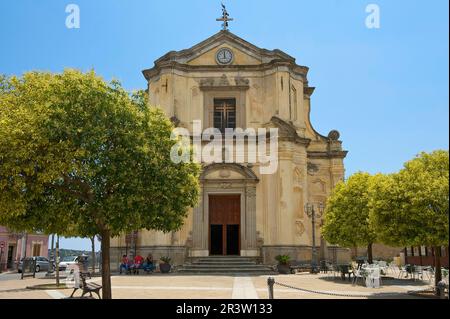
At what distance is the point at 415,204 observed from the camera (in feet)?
48.5

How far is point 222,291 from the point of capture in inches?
643

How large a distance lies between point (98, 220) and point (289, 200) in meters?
17.1

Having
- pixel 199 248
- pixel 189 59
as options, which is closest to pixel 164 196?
pixel 199 248

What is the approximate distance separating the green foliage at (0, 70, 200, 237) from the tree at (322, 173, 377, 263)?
40.7 feet

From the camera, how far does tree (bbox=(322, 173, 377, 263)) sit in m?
23.5

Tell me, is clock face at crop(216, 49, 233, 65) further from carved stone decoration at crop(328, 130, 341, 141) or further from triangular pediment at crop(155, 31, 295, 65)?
carved stone decoration at crop(328, 130, 341, 141)

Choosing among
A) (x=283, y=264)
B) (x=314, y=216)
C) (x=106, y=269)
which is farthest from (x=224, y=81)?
(x=106, y=269)

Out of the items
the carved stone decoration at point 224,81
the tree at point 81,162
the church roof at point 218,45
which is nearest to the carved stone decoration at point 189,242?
the carved stone decoration at point 224,81

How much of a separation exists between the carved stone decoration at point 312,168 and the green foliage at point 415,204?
1570 centimetres

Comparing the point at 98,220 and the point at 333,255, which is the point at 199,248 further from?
the point at 98,220

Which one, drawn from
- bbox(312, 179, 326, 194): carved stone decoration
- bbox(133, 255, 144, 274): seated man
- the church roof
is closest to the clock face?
the church roof

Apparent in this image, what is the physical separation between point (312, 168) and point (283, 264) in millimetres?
8054

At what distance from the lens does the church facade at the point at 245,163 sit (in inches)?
1122
